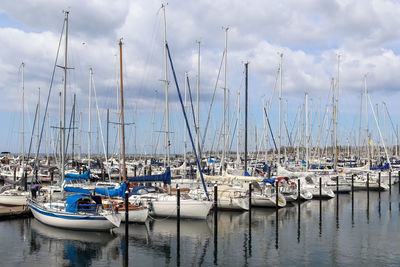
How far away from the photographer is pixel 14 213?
2950 cm

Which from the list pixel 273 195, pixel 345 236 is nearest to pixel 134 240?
pixel 345 236

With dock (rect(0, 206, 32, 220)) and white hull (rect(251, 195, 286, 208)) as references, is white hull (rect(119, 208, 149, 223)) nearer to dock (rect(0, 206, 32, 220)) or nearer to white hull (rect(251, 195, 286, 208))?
dock (rect(0, 206, 32, 220))

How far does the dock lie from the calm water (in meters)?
0.70

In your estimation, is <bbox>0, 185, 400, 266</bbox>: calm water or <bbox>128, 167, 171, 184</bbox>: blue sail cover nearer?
<bbox>0, 185, 400, 266</bbox>: calm water

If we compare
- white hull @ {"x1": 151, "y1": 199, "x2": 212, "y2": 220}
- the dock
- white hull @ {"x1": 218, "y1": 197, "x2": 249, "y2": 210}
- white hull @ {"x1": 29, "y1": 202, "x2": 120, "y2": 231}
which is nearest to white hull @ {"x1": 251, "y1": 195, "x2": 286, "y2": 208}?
white hull @ {"x1": 218, "y1": 197, "x2": 249, "y2": 210}

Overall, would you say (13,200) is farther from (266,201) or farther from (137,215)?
(266,201)

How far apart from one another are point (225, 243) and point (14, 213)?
16.5 metres

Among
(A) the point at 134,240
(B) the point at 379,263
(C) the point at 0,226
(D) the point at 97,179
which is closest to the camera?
(B) the point at 379,263

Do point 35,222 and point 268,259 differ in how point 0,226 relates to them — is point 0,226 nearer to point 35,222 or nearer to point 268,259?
point 35,222

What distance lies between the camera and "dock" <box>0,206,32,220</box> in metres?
29.0

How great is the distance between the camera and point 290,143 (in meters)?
68.2

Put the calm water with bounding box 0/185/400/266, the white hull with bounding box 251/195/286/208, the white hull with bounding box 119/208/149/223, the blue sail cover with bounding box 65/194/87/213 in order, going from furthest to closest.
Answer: the white hull with bounding box 251/195/286/208 → the white hull with bounding box 119/208/149/223 → the blue sail cover with bounding box 65/194/87/213 → the calm water with bounding box 0/185/400/266

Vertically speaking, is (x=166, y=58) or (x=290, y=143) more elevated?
(x=166, y=58)

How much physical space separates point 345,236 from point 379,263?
19.1ft
